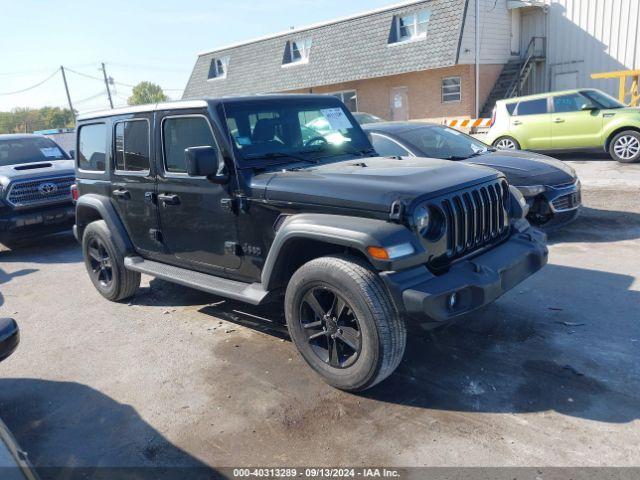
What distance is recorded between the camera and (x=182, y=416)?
3.47m

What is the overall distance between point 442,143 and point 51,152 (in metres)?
7.03

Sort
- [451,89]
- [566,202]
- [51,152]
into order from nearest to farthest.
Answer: [566,202] → [51,152] → [451,89]

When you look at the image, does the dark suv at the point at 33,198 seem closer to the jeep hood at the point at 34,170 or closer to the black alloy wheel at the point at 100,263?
the jeep hood at the point at 34,170

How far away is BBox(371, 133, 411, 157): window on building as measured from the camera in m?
6.65

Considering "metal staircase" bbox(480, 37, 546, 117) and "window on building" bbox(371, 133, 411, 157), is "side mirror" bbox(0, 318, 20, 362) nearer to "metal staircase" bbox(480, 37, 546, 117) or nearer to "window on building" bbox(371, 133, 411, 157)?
"window on building" bbox(371, 133, 411, 157)

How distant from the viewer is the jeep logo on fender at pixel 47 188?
8267mm

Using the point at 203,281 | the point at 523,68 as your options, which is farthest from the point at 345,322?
the point at 523,68

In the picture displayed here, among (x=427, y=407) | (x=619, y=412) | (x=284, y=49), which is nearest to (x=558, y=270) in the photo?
(x=619, y=412)

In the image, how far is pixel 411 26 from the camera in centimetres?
2217

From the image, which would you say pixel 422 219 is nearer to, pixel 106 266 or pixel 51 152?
pixel 106 266

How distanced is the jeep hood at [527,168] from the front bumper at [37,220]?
6211mm

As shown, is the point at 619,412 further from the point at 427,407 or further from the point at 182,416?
the point at 182,416

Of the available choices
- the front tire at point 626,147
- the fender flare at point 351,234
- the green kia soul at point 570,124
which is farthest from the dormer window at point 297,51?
the fender flare at point 351,234

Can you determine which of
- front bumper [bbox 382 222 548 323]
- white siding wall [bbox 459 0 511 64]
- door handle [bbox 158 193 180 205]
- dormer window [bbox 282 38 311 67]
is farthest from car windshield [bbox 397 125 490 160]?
dormer window [bbox 282 38 311 67]
